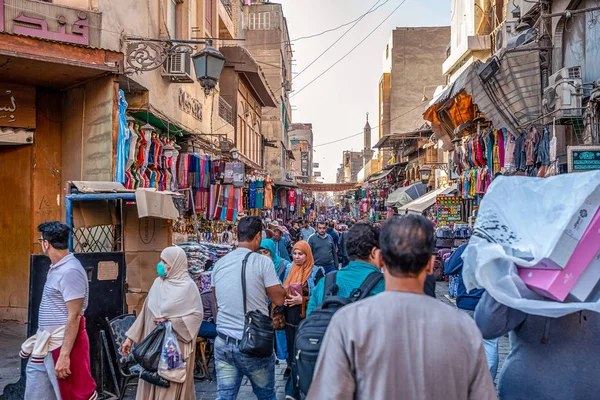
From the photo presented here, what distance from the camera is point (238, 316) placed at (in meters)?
4.34

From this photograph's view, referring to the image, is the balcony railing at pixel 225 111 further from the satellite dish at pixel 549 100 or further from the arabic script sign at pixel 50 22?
the satellite dish at pixel 549 100

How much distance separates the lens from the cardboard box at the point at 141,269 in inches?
316

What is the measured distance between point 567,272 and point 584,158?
672 centimetres

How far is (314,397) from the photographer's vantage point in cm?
225

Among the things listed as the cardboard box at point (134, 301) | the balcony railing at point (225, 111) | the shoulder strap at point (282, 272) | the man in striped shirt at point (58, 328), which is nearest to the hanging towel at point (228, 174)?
the balcony railing at point (225, 111)

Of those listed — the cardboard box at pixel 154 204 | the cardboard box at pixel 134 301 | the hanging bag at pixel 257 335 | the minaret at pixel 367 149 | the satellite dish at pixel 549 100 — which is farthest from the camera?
the minaret at pixel 367 149

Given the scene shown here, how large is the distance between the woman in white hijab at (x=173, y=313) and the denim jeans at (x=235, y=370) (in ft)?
1.11

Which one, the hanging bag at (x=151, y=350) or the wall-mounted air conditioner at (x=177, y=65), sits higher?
the wall-mounted air conditioner at (x=177, y=65)

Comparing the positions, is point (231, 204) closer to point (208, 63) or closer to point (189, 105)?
point (189, 105)

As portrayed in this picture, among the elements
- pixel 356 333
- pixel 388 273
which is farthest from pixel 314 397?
pixel 388 273

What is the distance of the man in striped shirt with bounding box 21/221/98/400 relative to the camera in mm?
4270

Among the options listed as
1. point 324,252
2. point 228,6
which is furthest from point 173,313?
point 228,6

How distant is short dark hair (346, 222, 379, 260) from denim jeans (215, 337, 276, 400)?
1122 mm

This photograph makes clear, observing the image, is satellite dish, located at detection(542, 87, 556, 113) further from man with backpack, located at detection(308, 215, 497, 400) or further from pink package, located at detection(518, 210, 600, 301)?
man with backpack, located at detection(308, 215, 497, 400)
